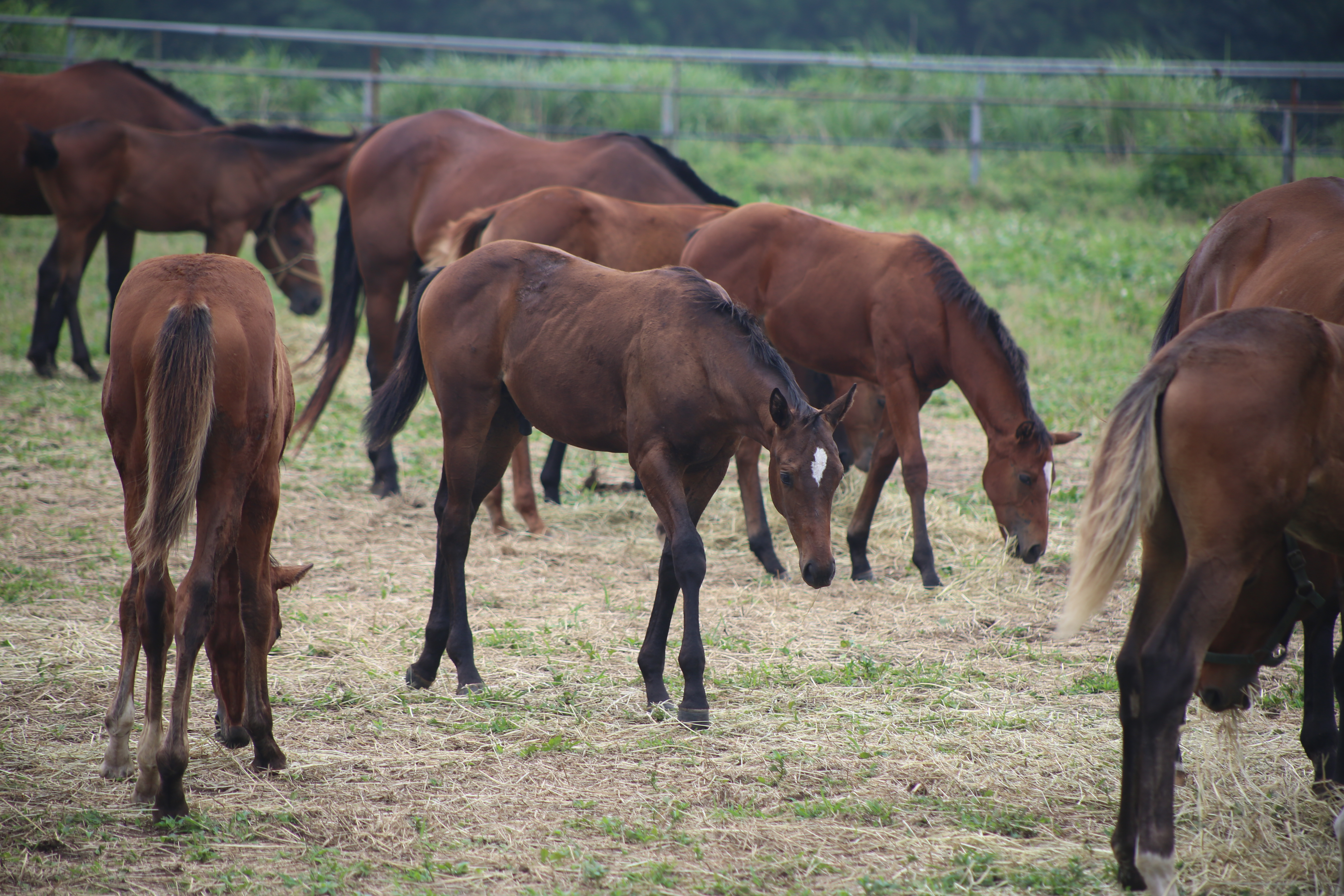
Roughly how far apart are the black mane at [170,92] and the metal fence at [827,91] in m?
3.37

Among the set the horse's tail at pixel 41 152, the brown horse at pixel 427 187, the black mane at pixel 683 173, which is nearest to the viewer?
the brown horse at pixel 427 187

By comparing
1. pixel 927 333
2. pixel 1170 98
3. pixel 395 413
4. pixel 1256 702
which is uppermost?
pixel 1170 98

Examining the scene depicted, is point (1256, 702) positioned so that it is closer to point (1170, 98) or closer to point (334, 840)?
point (334, 840)

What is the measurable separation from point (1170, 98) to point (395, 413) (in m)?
14.3

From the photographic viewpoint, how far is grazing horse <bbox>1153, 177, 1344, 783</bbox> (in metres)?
2.95

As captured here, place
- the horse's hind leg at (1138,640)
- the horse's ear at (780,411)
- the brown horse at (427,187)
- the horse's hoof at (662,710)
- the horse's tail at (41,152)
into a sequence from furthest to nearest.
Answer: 1. the horse's tail at (41,152)
2. the brown horse at (427,187)
3. the horse's hoof at (662,710)
4. the horse's ear at (780,411)
5. the horse's hind leg at (1138,640)

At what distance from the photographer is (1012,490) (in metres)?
5.46

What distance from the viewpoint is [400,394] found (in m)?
4.57

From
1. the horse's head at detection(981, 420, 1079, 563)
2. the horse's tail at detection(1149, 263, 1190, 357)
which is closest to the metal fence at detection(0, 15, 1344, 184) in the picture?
the horse's head at detection(981, 420, 1079, 563)

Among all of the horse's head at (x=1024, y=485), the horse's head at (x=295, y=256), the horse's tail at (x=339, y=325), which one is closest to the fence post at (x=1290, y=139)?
the horse's head at (x=1024, y=485)

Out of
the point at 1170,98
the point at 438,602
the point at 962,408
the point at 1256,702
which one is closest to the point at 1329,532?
the point at 1256,702

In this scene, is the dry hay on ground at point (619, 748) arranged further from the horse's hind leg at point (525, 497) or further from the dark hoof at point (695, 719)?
the horse's hind leg at point (525, 497)

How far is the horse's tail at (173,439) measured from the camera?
9.61 feet

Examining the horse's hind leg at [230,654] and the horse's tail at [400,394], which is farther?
the horse's tail at [400,394]
